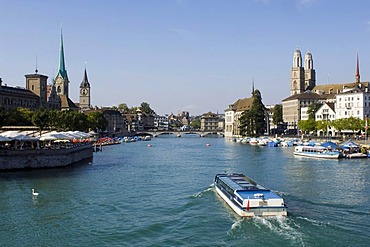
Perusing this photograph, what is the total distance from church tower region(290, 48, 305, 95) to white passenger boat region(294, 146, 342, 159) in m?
127

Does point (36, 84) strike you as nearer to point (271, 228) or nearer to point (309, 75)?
point (309, 75)

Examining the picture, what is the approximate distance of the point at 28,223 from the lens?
24875mm

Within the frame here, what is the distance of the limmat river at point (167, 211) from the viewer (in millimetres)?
21625

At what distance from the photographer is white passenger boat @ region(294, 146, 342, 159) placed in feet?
205

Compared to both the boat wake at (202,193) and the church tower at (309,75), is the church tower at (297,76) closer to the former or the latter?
the church tower at (309,75)

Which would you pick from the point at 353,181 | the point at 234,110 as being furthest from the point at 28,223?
the point at 234,110

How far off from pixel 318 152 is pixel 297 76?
433 feet

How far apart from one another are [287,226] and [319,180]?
62.2ft

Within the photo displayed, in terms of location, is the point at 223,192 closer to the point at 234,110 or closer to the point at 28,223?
the point at 28,223

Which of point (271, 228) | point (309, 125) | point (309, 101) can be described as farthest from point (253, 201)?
point (309, 101)

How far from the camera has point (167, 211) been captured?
2745cm

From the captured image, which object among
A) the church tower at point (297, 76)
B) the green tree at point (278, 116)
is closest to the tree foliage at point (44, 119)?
the green tree at point (278, 116)

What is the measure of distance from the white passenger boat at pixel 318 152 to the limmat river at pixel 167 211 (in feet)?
56.0

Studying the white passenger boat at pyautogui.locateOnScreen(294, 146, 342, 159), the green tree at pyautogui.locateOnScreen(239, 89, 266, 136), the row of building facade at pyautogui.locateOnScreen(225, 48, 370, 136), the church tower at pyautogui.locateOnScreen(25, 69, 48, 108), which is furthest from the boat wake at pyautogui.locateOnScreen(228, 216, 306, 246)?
the church tower at pyautogui.locateOnScreen(25, 69, 48, 108)
